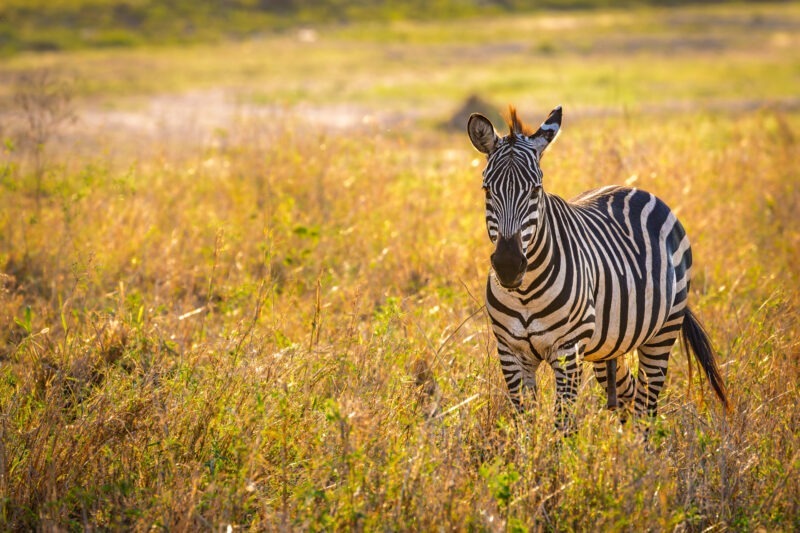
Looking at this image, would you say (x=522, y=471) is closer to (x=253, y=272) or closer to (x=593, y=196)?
(x=593, y=196)

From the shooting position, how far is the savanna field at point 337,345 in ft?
13.4

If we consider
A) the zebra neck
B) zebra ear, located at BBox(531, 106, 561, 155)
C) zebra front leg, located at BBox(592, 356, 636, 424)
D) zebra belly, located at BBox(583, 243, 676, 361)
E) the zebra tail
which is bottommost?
zebra front leg, located at BBox(592, 356, 636, 424)

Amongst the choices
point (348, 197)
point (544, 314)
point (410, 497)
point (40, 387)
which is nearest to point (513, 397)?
point (544, 314)

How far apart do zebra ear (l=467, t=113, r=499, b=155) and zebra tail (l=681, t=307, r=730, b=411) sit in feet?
5.49

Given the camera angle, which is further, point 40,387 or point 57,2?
point 57,2

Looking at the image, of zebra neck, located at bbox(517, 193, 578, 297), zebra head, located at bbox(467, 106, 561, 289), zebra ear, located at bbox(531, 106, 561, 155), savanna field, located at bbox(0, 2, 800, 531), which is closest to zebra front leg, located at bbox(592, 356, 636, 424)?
savanna field, located at bbox(0, 2, 800, 531)

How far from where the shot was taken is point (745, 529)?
412 centimetres

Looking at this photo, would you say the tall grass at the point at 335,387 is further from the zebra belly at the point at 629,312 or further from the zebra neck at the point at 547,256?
the zebra neck at the point at 547,256

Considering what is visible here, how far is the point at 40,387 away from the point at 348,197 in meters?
4.12

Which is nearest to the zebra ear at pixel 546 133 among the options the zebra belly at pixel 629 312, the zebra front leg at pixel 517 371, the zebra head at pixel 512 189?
the zebra head at pixel 512 189

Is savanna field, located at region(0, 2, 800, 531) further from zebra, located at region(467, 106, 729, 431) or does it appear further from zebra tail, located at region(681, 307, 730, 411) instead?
zebra, located at region(467, 106, 729, 431)

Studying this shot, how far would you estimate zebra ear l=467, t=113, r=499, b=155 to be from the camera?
4496mm

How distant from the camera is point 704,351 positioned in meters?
5.24

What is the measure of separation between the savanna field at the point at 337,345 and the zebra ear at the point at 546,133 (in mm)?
1048
